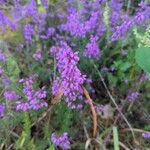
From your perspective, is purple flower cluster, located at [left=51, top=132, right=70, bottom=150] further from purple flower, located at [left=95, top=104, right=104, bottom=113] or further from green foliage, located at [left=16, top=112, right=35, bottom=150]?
purple flower, located at [left=95, top=104, right=104, bottom=113]

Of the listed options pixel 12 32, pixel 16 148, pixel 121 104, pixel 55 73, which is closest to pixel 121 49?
pixel 121 104

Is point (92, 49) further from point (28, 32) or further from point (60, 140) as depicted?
point (60, 140)

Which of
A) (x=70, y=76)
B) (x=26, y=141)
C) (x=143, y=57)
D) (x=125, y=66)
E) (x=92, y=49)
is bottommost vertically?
(x=26, y=141)

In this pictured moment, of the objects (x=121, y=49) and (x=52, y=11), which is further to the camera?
(x=52, y=11)

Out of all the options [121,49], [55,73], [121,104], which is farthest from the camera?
[121,49]

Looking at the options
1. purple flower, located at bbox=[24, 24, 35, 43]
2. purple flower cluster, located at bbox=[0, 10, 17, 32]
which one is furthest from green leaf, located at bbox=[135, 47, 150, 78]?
purple flower cluster, located at bbox=[0, 10, 17, 32]

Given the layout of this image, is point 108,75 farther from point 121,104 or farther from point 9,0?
point 9,0

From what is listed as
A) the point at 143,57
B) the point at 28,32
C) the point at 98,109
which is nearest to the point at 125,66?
the point at 98,109

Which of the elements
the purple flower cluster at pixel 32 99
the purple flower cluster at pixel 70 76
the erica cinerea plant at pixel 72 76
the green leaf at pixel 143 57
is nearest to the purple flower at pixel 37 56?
the erica cinerea plant at pixel 72 76
